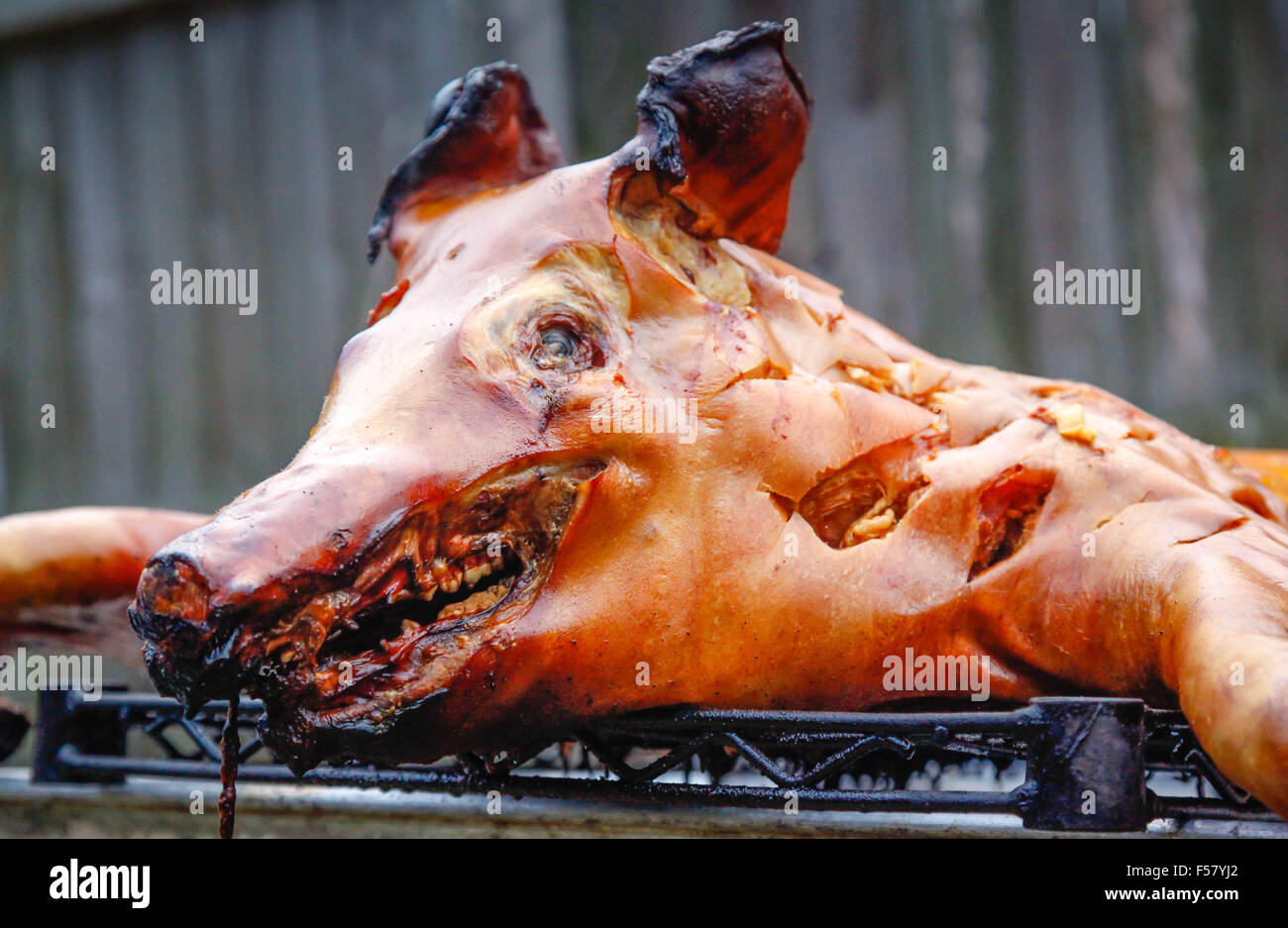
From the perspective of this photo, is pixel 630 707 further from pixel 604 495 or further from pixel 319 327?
pixel 319 327

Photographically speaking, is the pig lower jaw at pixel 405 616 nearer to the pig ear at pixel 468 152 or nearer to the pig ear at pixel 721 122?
the pig ear at pixel 721 122

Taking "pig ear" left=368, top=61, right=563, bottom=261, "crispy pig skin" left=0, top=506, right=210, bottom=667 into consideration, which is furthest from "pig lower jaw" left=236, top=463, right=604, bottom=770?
"crispy pig skin" left=0, top=506, right=210, bottom=667

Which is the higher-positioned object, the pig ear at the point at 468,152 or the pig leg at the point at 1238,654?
the pig ear at the point at 468,152

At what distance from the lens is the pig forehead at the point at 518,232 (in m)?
2.11

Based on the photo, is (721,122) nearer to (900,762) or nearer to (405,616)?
(405,616)

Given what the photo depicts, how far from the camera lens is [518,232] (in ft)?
7.04

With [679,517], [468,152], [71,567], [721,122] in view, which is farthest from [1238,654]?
[71,567]

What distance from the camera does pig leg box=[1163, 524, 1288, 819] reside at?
1.54 m

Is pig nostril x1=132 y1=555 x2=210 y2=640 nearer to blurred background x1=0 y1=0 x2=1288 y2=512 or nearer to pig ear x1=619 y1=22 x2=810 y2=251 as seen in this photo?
pig ear x1=619 y1=22 x2=810 y2=251

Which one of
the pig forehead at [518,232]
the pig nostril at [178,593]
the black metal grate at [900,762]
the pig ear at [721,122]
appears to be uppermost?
the pig ear at [721,122]

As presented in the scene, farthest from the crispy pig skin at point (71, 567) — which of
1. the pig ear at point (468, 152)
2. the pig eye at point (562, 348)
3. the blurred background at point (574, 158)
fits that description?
the blurred background at point (574, 158)

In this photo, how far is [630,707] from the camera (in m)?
1.92

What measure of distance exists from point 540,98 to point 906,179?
1.22m

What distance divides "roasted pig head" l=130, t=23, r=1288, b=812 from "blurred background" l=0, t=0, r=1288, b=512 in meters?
1.81
